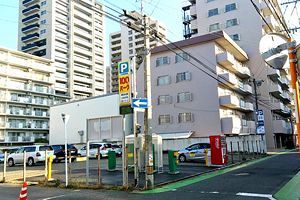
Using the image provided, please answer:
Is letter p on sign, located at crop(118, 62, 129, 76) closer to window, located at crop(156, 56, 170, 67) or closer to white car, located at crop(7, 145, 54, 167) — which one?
white car, located at crop(7, 145, 54, 167)

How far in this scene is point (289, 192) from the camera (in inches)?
378

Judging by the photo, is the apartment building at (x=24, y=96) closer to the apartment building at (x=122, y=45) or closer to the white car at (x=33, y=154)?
the apartment building at (x=122, y=45)

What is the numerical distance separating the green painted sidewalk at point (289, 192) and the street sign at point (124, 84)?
6495 millimetres

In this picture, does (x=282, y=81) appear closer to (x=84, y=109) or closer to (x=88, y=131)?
(x=84, y=109)

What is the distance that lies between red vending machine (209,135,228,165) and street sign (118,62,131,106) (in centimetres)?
961

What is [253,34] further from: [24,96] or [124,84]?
[24,96]

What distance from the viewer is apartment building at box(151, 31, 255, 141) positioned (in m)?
36.8

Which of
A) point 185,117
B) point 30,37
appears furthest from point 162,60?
point 30,37

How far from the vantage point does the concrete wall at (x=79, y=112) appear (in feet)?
139

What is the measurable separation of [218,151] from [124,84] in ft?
33.1

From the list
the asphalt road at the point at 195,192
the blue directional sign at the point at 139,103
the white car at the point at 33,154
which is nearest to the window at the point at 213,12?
the white car at the point at 33,154

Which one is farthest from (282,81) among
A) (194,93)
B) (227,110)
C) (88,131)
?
(88,131)

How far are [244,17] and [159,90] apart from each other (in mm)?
19602

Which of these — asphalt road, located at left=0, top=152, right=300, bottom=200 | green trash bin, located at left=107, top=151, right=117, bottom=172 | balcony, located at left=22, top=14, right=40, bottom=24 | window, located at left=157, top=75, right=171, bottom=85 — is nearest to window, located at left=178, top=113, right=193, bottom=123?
window, located at left=157, top=75, right=171, bottom=85
